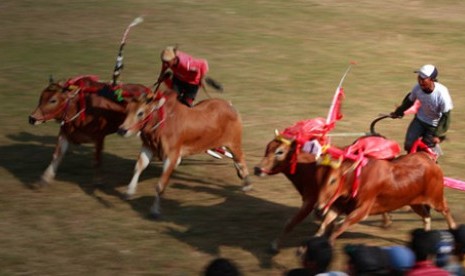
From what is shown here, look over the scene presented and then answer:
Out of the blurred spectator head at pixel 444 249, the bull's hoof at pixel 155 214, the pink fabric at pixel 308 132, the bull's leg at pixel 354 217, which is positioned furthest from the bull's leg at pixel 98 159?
the blurred spectator head at pixel 444 249

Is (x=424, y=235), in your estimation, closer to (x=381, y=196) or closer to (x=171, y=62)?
(x=381, y=196)

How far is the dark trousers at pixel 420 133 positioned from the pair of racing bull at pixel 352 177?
77cm

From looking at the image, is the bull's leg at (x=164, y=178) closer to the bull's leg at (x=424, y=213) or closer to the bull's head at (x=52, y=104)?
the bull's head at (x=52, y=104)

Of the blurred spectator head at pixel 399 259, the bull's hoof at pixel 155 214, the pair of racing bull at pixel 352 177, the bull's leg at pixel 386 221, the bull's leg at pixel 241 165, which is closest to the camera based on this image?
the blurred spectator head at pixel 399 259

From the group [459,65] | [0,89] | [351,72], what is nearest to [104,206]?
[0,89]

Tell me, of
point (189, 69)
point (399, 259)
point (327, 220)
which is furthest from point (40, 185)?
point (399, 259)

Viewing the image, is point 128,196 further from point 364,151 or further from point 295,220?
point 364,151

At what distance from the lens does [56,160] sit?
11719 millimetres

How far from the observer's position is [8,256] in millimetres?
9266

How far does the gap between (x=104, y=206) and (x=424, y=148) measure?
395 centimetres

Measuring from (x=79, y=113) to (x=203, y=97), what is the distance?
Answer: 4.98 m

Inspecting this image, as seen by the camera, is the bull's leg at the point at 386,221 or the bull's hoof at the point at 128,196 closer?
the bull's leg at the point at 386,221

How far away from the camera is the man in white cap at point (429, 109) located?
33.2 feet

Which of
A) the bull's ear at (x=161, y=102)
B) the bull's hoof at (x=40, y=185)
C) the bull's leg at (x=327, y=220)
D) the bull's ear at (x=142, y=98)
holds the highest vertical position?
the bull's ear at (x=142, y=98)
